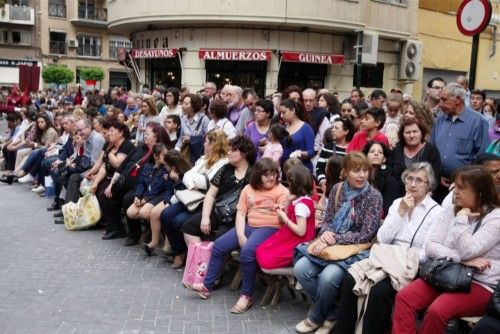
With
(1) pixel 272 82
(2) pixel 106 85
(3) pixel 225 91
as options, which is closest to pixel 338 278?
(3) pixel 225 91

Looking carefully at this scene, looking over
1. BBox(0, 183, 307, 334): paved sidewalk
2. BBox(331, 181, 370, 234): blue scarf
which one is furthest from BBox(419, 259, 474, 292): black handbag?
BBox(0, 183, 307, 334): paved sidewalk

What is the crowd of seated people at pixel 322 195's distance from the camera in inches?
157

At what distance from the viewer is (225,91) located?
9.34 m

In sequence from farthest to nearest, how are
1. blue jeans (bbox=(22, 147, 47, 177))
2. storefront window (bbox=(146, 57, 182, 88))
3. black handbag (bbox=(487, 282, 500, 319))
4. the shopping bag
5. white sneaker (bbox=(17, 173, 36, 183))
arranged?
storefront window (bbox=(146, 57, 182, 88)) → white sneaker (bbox=(17, 173, 36, 183)) → blue jeans (bbox=(22, 147, 47, 177)) → the shopping bag → black handbag (bbox=(487, 282, 500, 319))

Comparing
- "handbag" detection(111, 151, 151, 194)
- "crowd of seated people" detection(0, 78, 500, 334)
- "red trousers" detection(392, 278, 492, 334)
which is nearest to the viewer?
"red trousers" detection(392, 278, 492, 334)

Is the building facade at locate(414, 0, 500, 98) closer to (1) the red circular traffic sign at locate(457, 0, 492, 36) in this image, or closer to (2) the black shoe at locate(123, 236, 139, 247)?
(1) the red circular traffic sign at locate(457, 0, 492, 36)

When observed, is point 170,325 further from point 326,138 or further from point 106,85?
point 106,85

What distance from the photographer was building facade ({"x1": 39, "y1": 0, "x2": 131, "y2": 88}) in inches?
1703

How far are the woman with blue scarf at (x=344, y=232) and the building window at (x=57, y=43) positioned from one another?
43.5m

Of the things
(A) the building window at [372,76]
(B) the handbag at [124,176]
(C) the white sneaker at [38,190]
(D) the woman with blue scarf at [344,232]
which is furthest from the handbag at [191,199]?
(A) the building window at [372,76]

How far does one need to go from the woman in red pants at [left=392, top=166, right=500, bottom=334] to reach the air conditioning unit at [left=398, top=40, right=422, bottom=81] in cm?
1899

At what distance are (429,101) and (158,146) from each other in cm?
425

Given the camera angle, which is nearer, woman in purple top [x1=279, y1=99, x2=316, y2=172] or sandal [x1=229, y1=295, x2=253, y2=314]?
sandal [x1=229, y1=295, x2=253, y2=314]

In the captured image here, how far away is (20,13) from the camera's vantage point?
42.4 meters
